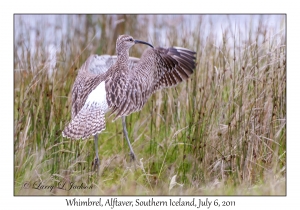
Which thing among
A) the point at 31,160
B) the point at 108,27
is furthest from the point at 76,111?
the point at 108,27

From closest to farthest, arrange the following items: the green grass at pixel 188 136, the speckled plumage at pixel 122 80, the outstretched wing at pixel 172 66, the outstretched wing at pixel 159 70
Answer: the green grass at pixel 188 136 < the speckled plumage at pixel 122 80 < the outstretched wing at pixel 159 70 < the outstretched wing at pixel 172 66

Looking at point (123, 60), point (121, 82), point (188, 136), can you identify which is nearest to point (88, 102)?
point (121, 82)

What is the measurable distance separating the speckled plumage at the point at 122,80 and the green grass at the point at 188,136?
0.77 ft

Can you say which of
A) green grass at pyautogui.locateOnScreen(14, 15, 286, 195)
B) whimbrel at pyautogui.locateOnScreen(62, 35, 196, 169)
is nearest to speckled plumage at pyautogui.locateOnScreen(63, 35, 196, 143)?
whimbrel at pyautogui.locateOnScreen(62, 35, 196, 169)

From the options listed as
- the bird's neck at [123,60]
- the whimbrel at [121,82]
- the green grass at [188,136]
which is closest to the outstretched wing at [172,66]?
the whimbrel at [121,82]

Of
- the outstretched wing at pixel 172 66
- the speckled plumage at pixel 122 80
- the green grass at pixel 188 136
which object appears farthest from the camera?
the outstretched wing at pixel 172 66

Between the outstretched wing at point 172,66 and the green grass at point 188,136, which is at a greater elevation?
the outstretched wing at point 172,66

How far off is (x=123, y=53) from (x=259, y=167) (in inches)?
89.6

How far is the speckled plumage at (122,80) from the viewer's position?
21.9 feet

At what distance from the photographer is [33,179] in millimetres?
6465

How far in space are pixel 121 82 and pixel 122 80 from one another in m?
0.04

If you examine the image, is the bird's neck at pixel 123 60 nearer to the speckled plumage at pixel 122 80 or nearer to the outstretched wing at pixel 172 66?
the speckled plumage at pixel 122 80

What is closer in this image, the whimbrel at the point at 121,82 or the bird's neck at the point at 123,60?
the whimbrel at the point at 121,82

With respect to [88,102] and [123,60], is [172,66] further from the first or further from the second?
[88,102]
